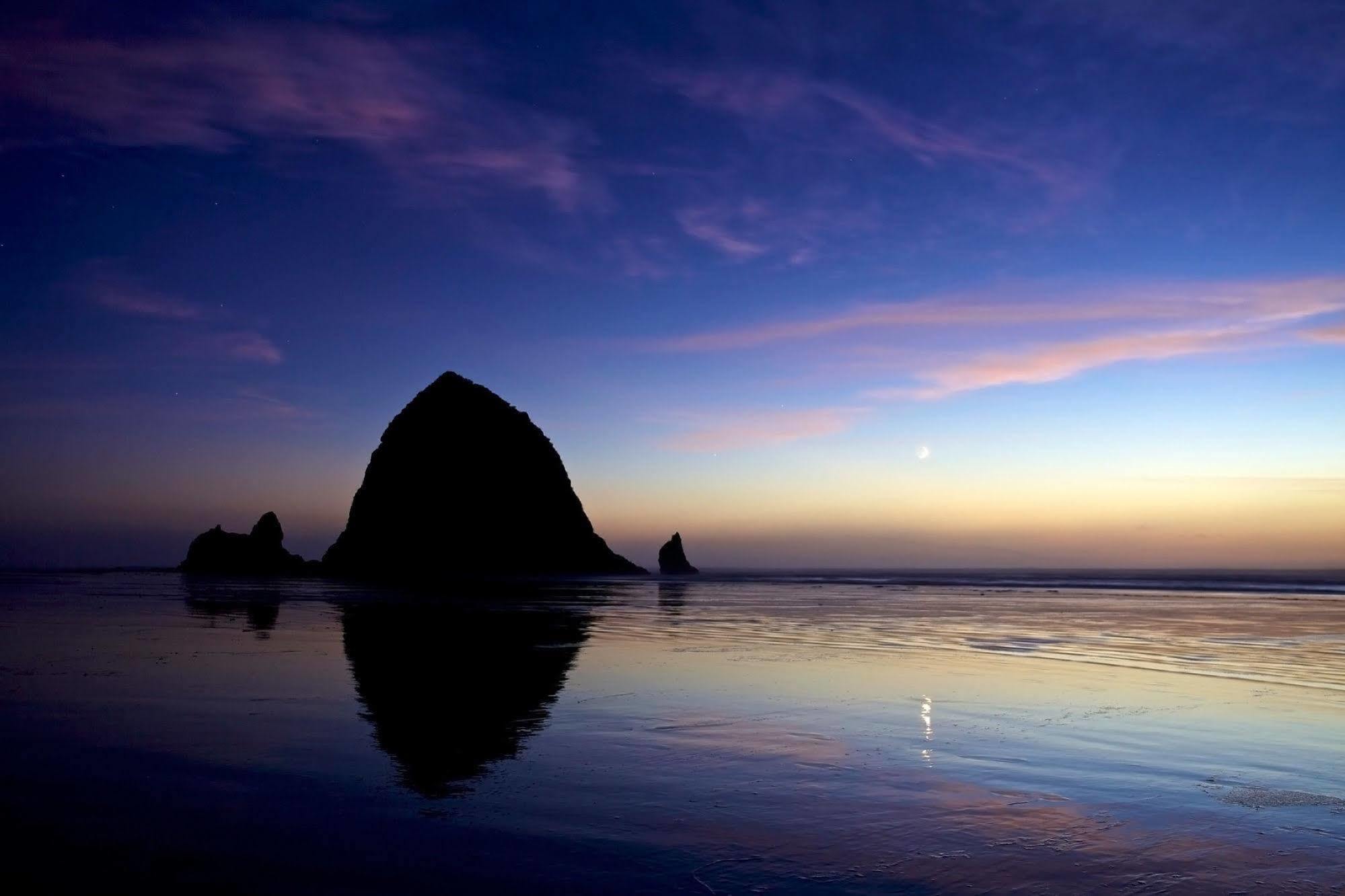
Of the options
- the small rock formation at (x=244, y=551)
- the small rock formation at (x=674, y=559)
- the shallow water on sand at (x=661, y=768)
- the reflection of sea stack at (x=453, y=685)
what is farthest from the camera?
the small rock formation at (x=674, y=559)

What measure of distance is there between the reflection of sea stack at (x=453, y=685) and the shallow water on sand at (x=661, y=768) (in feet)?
0.32

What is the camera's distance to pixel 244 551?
14888cm

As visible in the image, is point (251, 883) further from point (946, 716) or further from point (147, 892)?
point (946, 716)

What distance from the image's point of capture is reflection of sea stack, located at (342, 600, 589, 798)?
30.6ft

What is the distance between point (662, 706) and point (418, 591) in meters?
51.7

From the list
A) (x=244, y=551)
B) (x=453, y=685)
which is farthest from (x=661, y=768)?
(x=244, y=551)

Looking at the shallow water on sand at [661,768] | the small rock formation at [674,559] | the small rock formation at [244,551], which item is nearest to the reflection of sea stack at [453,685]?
the shallow water on sand at [661,768]

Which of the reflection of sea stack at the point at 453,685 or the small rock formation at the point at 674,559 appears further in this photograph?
the small rock formation at the point at 674,559

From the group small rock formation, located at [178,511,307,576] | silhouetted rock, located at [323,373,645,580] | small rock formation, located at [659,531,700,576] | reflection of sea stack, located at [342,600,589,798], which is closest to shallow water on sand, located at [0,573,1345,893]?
reflection of sea stack, located at [342,600,589,798]

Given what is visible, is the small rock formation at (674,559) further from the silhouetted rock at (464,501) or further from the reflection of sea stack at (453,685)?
the reflection of sea stack at (453,685)

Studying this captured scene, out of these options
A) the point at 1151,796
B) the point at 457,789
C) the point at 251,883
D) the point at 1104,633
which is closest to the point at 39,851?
the point at 251,883

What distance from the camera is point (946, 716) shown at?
12.2m

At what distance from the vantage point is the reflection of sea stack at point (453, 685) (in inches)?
367

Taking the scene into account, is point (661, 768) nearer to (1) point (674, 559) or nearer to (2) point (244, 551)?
(2) point (244, 551)
